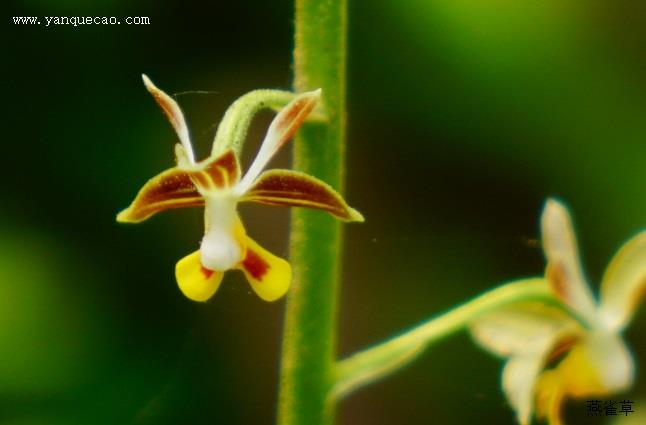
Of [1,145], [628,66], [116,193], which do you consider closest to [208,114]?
[116,193]

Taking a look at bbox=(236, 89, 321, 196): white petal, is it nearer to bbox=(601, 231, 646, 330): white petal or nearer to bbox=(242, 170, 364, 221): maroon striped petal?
bbox=(242, 170, 364, 221): maroon striped petal

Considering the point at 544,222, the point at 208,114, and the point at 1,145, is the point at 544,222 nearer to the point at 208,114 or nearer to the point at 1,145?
the point at 208,114

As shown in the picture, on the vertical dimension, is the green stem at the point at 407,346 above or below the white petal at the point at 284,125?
below

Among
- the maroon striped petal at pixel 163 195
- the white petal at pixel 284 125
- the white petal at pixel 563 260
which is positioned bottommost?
the white petal at pixel 563 260

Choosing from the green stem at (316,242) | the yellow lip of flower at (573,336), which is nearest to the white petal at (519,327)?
the yellow lip of flower at (573,336)

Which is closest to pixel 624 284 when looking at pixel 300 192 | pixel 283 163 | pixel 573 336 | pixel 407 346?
pixel 573 336

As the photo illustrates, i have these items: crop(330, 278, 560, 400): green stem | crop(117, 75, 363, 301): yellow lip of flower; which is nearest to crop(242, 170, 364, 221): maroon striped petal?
crop(117, 75, 363, 301): yellow lip of flower

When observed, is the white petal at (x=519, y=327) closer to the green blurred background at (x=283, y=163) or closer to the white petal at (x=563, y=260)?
the white petal at (x=563, y=260)
